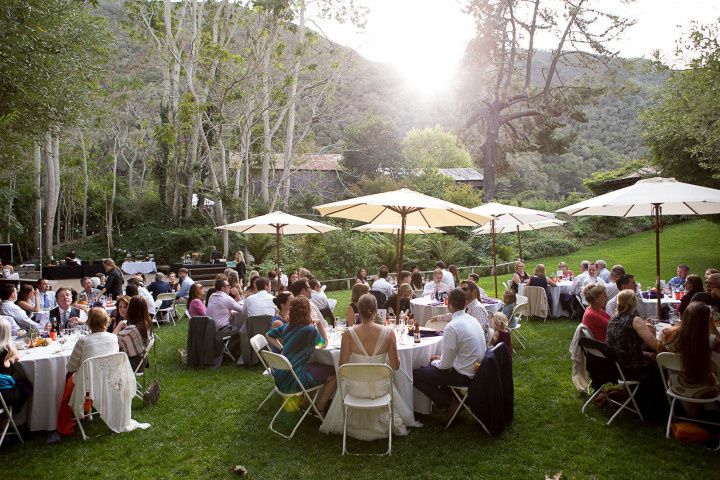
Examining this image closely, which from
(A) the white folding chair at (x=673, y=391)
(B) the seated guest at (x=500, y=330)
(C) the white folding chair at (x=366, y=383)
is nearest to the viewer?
(C) the white folding chair at (x=366, y=383)

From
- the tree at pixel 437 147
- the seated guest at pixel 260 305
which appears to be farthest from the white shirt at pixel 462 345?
the tree at pixel 437 147

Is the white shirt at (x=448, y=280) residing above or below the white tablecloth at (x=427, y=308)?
above

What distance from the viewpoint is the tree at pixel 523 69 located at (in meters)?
26.7

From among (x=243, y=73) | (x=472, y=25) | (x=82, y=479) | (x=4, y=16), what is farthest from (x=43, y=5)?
(x=472, y=25)

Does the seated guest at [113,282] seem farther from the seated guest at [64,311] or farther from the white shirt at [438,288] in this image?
the white shirt at [438,288]

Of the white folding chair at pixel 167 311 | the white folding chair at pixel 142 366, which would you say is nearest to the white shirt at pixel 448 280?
the white folding chair at pixel 142 366

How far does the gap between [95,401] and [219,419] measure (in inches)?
50.9

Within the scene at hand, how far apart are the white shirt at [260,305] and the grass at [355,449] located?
5.19 ft

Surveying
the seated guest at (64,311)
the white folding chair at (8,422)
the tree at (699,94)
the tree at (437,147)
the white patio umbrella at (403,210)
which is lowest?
the white folding chair at (8,422)

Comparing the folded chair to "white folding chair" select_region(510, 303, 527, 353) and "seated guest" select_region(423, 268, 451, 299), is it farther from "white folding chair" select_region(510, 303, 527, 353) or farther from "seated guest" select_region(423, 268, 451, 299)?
"seated guest" select_region(423, 268, 451, 299)

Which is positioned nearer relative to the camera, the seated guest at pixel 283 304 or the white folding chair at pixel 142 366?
the white folding chair at pixel 142 366

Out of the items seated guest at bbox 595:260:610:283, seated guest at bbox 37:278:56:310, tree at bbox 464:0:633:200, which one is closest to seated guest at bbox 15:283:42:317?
seated guest at bbox 37:278:56:310

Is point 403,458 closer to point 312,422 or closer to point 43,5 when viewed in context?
point 312,422

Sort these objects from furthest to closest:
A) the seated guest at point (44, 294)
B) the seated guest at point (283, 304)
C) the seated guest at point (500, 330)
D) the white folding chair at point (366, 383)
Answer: the seated guest at point (44, 294) < the seated guest at point (283, 304) < the seated guest at point (500, 330) < the white folding chair at point (366, 383)
